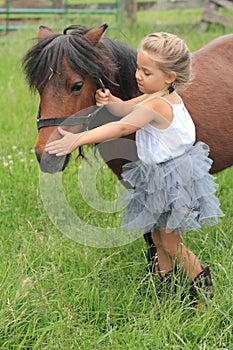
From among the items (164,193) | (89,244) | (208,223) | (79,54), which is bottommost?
(89,244)

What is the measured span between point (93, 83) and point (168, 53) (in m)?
0.40

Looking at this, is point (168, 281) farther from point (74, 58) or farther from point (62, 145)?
point (74, 58)

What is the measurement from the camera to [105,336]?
2.40 metres

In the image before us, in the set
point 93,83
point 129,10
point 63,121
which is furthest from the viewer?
point 129,10

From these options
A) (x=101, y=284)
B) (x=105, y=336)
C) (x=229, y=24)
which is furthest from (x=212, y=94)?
(x=229, y=24)

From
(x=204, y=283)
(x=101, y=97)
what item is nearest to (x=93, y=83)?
(x=101, y=97)

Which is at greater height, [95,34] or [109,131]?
[95,34]

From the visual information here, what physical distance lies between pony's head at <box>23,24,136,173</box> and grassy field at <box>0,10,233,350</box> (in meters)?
0.49

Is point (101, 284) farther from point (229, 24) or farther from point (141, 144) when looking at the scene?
point (229, 24)

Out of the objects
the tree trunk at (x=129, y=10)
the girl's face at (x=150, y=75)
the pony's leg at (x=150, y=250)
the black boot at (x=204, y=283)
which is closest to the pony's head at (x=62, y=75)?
the girl's face at (x=150, y=75)

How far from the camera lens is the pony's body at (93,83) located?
8.42 feet

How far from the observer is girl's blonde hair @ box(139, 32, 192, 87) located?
246 cm

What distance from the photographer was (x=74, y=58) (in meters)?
2.57

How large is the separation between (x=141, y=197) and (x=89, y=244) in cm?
58
